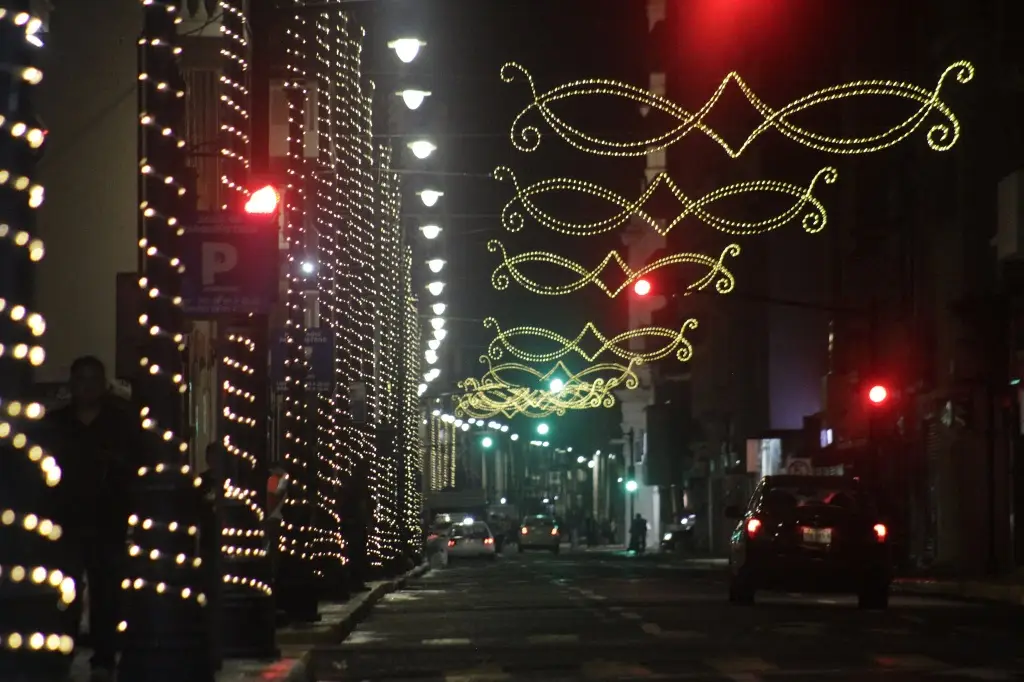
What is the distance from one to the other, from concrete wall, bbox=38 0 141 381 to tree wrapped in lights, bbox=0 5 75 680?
70.1ft

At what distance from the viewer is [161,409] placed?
11.6m

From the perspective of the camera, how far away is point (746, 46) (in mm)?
81750

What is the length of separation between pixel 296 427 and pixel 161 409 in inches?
340

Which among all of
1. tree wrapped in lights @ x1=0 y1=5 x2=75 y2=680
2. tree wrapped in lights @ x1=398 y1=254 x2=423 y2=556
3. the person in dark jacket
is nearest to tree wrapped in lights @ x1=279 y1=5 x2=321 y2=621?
the person in dark jacket

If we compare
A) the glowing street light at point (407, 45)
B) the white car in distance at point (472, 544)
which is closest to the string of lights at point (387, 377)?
the glowing street light at point (407, 45)

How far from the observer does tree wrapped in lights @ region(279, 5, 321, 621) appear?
19.9 meters

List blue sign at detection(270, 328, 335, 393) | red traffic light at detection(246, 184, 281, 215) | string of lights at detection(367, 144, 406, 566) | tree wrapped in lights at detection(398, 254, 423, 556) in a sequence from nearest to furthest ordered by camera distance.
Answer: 1. red traffic light at detection(246, 184, 281, 215)
2. blue sign at detection(270, 328, 335, 393)
3. string of lights at detection(367, 144, 406, 566)
4. tree wrapped in lights at detection(398, 254, 423, 556)

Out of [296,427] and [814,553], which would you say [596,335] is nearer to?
[814,553]

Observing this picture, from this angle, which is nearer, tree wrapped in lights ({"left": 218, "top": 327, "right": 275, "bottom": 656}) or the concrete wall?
tree wrapped in lights ({"left": 218, "top": 327, "right": 275, "bottom": 656})

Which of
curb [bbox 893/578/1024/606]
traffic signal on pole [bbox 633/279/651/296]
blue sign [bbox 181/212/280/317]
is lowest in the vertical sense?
curb [bbox 893/578/1024/606]

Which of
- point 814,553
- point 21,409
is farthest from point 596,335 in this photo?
point 21,409

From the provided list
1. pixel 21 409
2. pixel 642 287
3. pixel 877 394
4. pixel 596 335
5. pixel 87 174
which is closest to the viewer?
pixel 21 409

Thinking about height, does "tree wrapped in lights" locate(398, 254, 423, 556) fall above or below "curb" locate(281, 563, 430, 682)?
above

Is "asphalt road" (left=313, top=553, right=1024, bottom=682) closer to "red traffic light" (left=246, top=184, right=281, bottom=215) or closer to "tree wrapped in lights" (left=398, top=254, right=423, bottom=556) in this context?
"red traffic light" (left=246, top=184, right=281, bottom=215)
